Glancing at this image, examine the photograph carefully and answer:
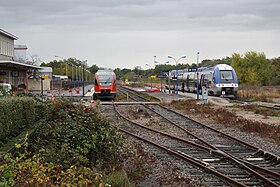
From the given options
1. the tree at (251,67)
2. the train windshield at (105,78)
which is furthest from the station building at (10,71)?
the tree at (251,67)

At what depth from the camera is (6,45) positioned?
53.4m

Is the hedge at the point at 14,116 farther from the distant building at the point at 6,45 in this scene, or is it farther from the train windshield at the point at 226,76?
the distant building at the point at 6,45

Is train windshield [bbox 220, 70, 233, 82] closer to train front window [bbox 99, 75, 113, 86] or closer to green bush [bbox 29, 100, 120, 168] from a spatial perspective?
train front window [bbox 99, 75, 113, 86]

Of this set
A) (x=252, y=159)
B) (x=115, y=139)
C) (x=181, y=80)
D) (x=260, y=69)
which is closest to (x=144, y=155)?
(x=115, y=139)

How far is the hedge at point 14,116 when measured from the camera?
868 cm

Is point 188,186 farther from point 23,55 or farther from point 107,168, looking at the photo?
point 23,55

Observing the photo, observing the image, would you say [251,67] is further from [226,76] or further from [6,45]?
[6,45]

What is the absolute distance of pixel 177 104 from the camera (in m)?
30.3

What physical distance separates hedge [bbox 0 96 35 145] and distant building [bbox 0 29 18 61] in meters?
40.0

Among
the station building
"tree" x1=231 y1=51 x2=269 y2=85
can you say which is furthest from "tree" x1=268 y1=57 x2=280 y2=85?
the station building

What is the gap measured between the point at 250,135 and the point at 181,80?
44.3 metres

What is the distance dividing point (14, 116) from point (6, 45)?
4681 cm

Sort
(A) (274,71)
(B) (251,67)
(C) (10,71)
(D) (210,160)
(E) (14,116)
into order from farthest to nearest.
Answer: (A) (274,71) → (B) (251,67) → (C) (10,71) → (D) (210,160) → (E) (14,116)

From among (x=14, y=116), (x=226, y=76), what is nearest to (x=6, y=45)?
(x=226, y=76)
